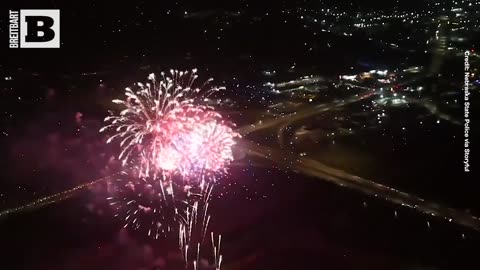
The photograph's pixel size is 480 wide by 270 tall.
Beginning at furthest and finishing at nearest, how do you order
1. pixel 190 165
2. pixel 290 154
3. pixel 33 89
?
pixel 33 89 < pixel 290 154 < pixel 190 165

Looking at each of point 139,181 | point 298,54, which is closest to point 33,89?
point 139,181

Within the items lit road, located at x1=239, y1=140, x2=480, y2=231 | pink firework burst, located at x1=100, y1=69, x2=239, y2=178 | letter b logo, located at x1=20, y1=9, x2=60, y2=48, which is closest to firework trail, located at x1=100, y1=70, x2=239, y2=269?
pink firework burst, located at x1=100, y1=69, x2=239, y2=178

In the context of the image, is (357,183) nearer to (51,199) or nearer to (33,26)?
(51,199)

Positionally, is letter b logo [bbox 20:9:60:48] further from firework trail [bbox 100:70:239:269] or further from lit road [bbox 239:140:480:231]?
lit road [bbox 239:140:480:231]

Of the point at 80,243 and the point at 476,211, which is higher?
the point at 476,211

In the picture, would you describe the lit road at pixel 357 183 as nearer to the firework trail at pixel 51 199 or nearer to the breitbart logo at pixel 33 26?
the firework trail at pixel 51 199

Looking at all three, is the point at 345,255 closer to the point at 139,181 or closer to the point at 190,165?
the point at 190,165

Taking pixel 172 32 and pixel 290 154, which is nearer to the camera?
pixel 290 154

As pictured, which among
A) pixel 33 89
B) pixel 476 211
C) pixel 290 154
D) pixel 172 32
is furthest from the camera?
pixel 172 32
